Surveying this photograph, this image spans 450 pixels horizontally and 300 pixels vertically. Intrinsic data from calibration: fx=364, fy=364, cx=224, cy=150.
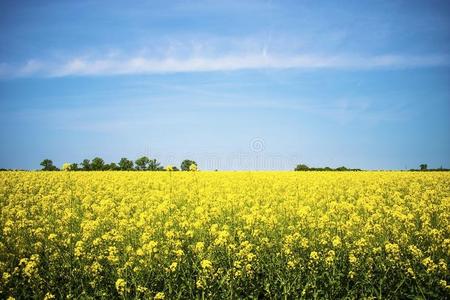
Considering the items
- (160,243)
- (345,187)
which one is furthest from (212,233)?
(345,187)

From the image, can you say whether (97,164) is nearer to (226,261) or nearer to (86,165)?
(86,165)

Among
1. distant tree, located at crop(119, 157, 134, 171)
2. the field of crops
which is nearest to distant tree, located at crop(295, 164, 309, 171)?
distant tree, located at crop(119, 157, 134, 171)

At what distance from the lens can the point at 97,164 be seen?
147 ft

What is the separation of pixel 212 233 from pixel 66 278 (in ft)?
8.45

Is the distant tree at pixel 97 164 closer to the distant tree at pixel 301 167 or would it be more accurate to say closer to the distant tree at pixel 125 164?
the distant tree at pixel 125 164

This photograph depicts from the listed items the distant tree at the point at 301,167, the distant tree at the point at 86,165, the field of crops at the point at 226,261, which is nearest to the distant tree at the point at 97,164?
the distant tree at the point at 86,165

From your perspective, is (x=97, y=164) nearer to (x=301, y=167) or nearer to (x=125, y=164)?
(x=125, y=164)

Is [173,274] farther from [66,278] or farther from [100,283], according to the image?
[66,278]

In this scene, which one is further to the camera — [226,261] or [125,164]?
[125,164]

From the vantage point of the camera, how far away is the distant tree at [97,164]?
4409 centimetres

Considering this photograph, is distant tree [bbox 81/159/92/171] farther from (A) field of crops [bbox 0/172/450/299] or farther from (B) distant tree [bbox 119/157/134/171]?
(A) field of crops [bbox 0/172/450/299]

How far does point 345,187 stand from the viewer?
16.1m

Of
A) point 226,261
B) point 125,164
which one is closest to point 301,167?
point 125,164

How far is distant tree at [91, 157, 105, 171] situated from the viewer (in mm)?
44094
